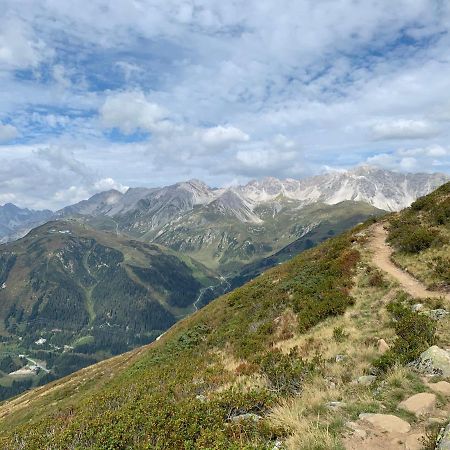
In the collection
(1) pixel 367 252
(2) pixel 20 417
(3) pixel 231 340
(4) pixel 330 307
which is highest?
(1) pixel 367 252

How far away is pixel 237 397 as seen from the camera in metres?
13.0

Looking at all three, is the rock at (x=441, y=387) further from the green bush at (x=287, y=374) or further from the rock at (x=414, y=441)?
the green bush at (x=287, y=374)

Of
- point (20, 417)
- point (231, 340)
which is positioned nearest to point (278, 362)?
point (231, 340)

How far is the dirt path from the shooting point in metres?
24.1

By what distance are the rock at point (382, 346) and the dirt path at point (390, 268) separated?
7100mm

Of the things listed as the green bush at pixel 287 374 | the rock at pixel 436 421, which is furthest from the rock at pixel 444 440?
the green bush at pixel 287 374

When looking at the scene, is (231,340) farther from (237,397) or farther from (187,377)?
(237,397)

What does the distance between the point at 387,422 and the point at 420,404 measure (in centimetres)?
150

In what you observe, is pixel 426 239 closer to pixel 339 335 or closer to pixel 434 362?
pixel 339 335

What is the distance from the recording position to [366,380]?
14.2 metres

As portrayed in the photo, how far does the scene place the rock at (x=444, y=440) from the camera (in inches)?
312

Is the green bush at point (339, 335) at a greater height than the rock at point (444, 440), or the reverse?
the rock at point (444, 440)

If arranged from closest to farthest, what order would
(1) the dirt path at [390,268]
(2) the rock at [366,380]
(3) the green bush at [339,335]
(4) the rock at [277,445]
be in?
(4) the rock at [277,445] → (2) the rock at [366,380] → (3) the green bush at [339,335] → (1) the dirt path at [390,268]

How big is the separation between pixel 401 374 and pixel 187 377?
1299 cm
